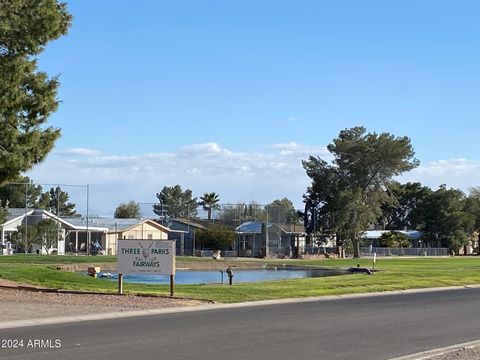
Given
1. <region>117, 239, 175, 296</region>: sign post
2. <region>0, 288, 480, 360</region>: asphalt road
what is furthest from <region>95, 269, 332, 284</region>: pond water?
<region>0, 288, 480, 360</region>: asphalt road

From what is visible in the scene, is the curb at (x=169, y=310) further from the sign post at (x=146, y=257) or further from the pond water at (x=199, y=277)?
the pond water at (x=199, y=277)

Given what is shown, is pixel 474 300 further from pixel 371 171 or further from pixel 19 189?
pixel 19 189

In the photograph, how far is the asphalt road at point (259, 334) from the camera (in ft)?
36.9

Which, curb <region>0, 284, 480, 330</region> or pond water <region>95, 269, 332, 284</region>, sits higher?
curb <region>0, 284, 480, 330</region>

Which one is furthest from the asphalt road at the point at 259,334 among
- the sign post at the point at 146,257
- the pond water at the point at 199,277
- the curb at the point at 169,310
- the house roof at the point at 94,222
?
the house roof at the point at 94,222

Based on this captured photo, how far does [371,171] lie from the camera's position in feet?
295

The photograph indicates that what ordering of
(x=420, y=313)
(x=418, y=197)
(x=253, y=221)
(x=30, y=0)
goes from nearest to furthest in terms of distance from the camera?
(x=420, y=313), (x=30, y=0), (x=253, y=221), (x=418, y=197)

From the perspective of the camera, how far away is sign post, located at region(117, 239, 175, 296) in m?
22.3

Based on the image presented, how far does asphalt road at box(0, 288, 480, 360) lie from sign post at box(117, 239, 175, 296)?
13.9 ft

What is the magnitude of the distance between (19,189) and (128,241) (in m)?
81.9

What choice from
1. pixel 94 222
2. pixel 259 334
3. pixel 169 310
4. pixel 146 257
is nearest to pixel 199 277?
pixel 146 257

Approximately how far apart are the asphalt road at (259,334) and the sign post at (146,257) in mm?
4237

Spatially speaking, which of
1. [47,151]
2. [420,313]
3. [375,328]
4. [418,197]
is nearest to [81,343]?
[375,328]

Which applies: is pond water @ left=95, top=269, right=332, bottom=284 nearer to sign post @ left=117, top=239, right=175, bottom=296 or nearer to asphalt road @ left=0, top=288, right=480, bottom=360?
sign post @ left=117, top=239, right=175, bottom=296
